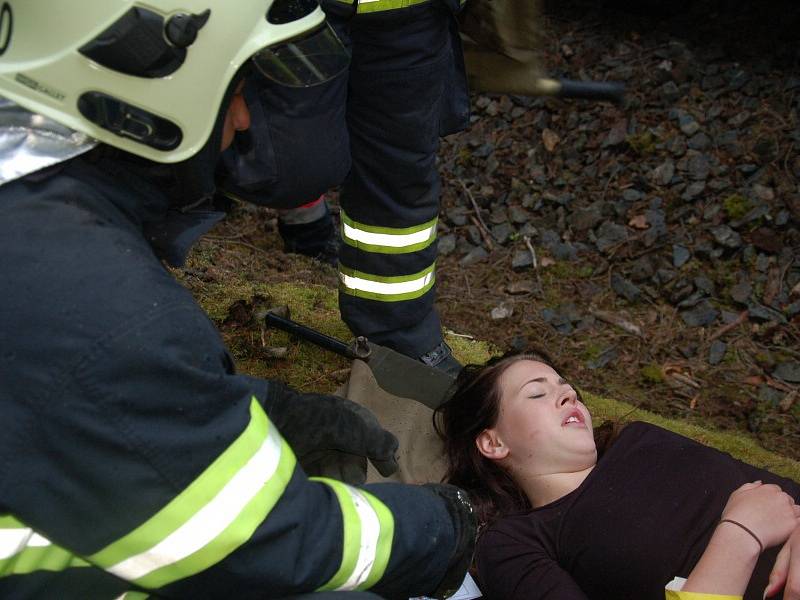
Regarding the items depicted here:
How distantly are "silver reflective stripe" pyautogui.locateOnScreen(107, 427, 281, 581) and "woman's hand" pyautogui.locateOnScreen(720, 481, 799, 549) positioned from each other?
131 centimetres

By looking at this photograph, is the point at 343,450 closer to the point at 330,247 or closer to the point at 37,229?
the point at 37,229

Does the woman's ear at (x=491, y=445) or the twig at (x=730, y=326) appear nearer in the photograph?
the woman's ear at (x=491, y=445)

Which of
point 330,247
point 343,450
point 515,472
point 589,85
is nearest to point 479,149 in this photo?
point 330,247

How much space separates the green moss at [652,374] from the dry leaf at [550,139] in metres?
2.05

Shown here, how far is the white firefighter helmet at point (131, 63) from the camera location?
1.52 meters

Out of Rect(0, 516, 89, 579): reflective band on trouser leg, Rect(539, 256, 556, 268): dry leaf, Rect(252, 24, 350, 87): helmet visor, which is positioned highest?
Rect(252, 24, 350, 87): helmet visor

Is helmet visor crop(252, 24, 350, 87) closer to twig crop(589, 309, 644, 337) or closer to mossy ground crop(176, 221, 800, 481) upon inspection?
mossy ground crop(176, 221, 800, 481)

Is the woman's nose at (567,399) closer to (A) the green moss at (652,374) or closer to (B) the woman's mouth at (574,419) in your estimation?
(B) the woman's mouth at (574,419)

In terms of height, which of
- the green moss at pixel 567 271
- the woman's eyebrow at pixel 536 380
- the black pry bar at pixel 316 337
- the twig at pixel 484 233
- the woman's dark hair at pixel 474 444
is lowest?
the green moss at pixel 567 271

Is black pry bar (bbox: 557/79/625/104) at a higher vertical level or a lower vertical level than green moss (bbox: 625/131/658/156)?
higher

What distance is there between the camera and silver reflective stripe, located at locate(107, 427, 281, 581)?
1381 mm

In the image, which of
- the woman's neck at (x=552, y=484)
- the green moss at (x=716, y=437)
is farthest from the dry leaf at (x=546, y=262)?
the woman's neck at (x=552, y=484)

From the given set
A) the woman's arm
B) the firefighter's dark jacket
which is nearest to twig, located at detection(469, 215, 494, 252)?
the woman's arm

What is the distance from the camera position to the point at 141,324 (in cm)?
133
